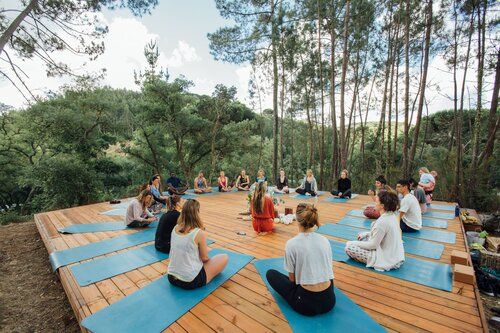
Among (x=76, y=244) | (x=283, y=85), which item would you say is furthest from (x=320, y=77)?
(x=76, y=244)

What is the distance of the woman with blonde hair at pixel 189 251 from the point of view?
2066mm

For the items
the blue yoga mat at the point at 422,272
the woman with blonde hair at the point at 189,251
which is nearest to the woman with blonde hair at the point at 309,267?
the woman with blonde hair at the point at 189,251

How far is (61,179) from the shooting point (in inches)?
290

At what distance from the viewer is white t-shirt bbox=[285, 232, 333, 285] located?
1.68 metres

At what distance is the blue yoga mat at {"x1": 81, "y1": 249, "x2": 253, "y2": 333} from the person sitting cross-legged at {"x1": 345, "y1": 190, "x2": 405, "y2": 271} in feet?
5.35

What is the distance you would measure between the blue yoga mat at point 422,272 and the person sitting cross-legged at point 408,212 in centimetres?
110

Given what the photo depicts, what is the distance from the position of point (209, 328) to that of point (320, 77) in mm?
11090

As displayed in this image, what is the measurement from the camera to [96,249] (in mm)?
3258

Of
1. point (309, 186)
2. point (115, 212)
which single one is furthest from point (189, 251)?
point (309, 186)

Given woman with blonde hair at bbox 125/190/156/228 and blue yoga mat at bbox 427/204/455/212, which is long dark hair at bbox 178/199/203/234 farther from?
blue yoga mat at bbox 427/204/455/212

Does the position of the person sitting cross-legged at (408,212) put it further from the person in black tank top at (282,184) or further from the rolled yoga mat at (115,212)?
the rolled yoga mat at (115,212)

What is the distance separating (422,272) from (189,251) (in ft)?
8.55

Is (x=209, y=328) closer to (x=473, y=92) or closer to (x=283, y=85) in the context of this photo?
(x=473, y=92)

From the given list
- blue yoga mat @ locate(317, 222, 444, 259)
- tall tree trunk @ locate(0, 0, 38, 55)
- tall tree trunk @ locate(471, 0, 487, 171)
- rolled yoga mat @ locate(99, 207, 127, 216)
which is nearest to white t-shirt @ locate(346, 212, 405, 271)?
blue yoga mat @ locate(317, 222, 444, 259)
